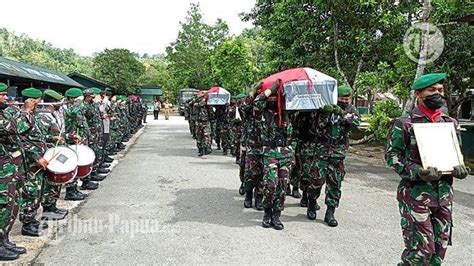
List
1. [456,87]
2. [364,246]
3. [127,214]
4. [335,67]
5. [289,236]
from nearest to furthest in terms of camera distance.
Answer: [364,246]
[289,236]
[127,214]
[456,87]
[335,67]

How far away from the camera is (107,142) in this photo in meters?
9.52

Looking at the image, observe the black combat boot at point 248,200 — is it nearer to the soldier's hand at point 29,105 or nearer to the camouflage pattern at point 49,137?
the camouflage pattern at point 49,137

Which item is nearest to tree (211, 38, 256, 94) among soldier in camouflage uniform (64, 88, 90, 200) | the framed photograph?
soldier in camouflage uniform (64, 88, 90, 200)

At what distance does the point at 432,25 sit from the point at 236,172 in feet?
19.3

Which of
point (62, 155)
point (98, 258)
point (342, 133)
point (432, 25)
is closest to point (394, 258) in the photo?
point (342, 133)

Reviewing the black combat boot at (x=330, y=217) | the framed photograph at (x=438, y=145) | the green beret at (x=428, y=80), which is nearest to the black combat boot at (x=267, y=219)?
the black combat boot at (x=330, y=217)

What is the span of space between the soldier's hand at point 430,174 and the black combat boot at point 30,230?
409 cm

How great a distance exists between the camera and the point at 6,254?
13.5ft

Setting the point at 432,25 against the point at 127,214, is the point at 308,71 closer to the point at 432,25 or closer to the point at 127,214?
the point at 127,214

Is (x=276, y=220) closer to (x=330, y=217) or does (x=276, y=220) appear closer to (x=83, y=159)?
(x=330, y=217)

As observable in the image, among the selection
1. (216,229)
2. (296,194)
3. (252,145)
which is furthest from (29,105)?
(296,194)

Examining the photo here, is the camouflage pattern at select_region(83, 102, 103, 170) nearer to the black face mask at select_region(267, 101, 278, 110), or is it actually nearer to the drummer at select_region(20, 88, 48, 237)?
the drummer at select_region(20, 88, 48, 237)

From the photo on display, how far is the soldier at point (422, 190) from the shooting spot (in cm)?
332

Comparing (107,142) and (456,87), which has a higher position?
(456,87)
